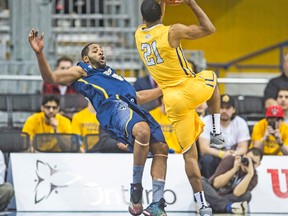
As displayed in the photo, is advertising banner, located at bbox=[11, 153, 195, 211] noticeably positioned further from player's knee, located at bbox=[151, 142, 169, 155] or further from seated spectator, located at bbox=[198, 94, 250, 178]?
player's knee, located at bbox=[151, 142, 169, 155]

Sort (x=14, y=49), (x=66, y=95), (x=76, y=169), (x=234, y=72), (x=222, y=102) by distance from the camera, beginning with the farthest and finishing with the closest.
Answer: (x=234, y=72), (x=14, y=49), (x=66, y=95), (x=222, y=102), (x=76, y=169)

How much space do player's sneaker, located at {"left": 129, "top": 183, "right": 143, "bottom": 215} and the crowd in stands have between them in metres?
Answer: 2.37

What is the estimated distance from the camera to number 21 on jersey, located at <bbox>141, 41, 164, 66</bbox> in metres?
10.3

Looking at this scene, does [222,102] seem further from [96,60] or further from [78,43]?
[78,43]

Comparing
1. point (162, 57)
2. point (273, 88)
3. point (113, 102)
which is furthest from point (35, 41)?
point (273, 88)

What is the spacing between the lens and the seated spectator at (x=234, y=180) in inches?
484

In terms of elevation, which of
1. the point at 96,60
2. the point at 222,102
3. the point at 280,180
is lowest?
the point at 280,180

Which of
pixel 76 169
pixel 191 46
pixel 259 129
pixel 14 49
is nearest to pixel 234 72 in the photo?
pixel 191 46

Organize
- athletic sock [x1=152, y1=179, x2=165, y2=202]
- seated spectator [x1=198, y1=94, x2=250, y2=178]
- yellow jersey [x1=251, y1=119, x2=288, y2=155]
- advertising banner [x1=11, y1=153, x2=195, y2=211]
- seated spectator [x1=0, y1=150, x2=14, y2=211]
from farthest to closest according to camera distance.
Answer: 1. yellow jersey [x1=251, y1=119, x2=288, y2=155]
2. seated spectator [x1=198, y1=94, x2=250, y2=178]
3. advertising banner [x1=11, y1=153, x2=195, y2=211]
4. seated spectator [x1=0, y1=150, x2=14, y2=211]
5. athletic sock [x1=152, y1=179, x2=165, y2=202]

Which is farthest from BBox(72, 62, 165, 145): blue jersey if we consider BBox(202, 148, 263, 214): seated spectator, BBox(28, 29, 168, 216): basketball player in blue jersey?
BBox(202, 148, 263, 214): seated spectator

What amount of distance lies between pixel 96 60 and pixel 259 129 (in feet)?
12.9

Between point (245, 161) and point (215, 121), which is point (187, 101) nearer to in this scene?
point (215, 121)

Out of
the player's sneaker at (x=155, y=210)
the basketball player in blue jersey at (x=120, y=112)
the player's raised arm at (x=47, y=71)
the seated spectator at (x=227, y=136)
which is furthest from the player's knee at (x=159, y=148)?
the seated spectator at (x=227, y=136)

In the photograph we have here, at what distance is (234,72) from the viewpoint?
20.2 metres
